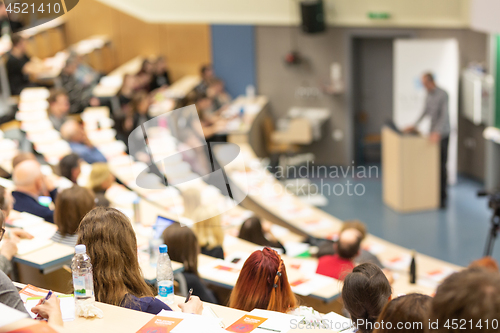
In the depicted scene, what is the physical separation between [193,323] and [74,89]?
6.68 m

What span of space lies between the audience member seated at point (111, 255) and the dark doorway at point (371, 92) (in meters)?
7.80

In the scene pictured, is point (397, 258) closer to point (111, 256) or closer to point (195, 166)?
point (195, 166)

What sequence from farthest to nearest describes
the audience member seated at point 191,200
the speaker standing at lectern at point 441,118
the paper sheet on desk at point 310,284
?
the speaker standing at lectern at point 441,118, the audience member seated at point 191,200, the paper sheet on desk at point 310,284

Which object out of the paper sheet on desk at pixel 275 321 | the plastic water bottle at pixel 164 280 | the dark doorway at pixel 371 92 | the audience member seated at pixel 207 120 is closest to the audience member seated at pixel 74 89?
the audience member seated at pixel 207 120

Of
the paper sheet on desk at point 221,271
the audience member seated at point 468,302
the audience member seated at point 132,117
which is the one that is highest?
the audience member seated at point 468,302

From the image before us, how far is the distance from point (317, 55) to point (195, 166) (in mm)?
4972

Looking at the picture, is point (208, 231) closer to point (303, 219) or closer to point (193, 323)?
point (193, 323)

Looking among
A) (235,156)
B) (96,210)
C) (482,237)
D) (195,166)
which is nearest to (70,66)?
(235,156)

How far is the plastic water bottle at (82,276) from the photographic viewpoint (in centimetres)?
210

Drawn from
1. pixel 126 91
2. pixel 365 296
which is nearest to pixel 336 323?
pixel 365 296

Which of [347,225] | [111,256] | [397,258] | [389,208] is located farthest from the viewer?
[389,208]

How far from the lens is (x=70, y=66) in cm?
784

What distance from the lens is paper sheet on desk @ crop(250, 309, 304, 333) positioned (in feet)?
6.59

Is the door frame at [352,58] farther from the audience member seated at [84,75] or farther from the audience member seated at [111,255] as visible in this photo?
the audience member seated at [111,255]
